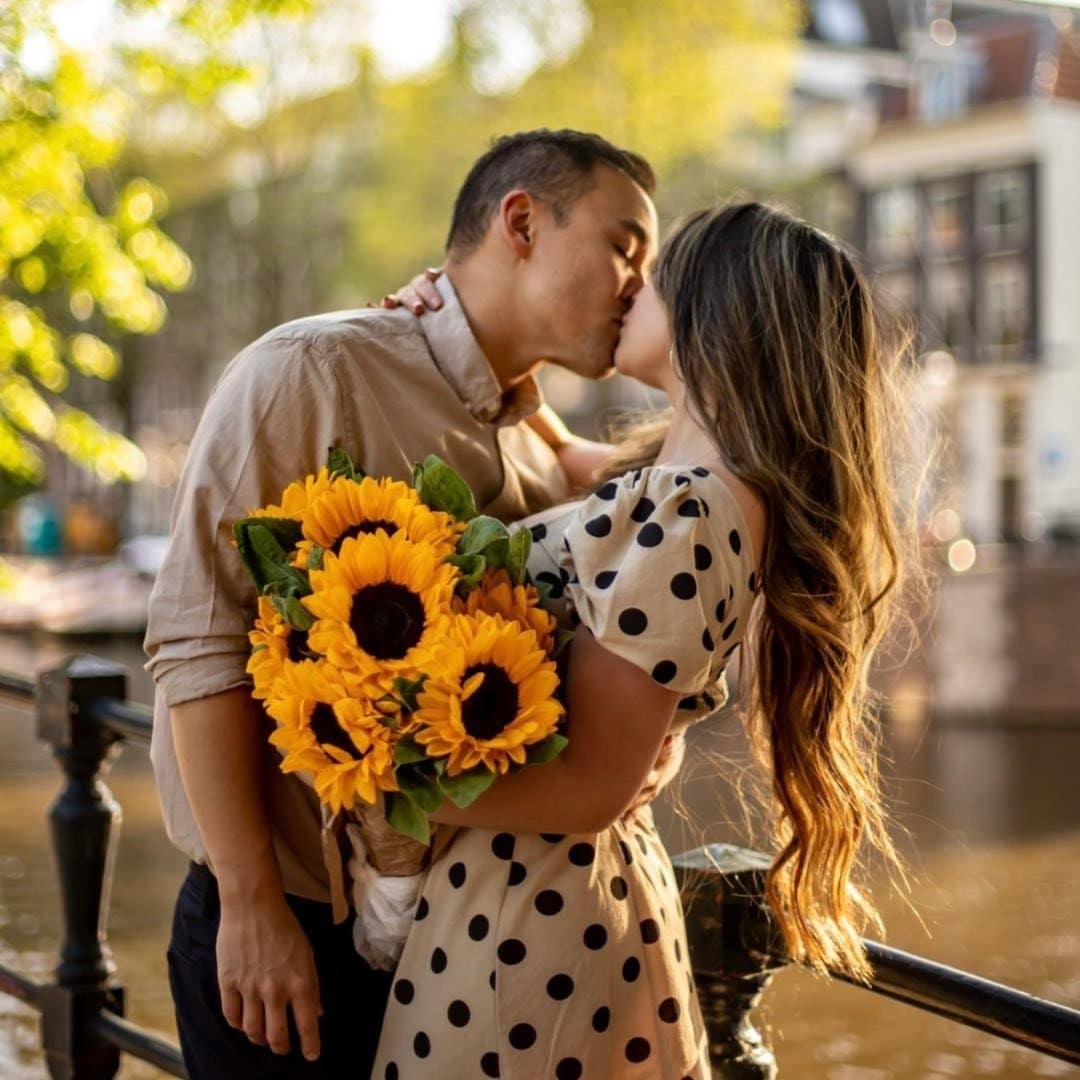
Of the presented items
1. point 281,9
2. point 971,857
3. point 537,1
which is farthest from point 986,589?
point 281,9

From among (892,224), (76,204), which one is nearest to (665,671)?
(76,204)

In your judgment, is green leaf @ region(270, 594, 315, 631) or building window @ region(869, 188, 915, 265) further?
building window @ region(869, 188, 915, 265)

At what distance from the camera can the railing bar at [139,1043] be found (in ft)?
8.14

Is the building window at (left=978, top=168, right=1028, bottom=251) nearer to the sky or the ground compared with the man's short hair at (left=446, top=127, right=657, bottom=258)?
nearer to the sky

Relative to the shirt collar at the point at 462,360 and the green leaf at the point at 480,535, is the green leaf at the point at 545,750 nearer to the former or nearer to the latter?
the green leaf at the point at 480,535

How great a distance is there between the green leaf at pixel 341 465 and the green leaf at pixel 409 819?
0.34m

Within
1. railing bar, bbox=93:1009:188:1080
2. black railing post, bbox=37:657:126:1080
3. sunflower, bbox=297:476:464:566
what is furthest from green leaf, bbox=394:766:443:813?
black railing post, bbox=37:657:126:1080

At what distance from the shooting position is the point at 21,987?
10.5 feet

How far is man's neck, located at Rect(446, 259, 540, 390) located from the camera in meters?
2.16

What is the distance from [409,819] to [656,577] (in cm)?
34

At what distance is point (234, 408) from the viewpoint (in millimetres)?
1858

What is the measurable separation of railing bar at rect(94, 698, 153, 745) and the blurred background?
93 cm

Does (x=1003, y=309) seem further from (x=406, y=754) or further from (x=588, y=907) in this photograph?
(x=406, y=754)

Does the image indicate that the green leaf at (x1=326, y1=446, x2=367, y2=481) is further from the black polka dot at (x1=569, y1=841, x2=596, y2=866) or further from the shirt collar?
the black polka dot at (x1=569, y1=841, x2=596, y2=866)
